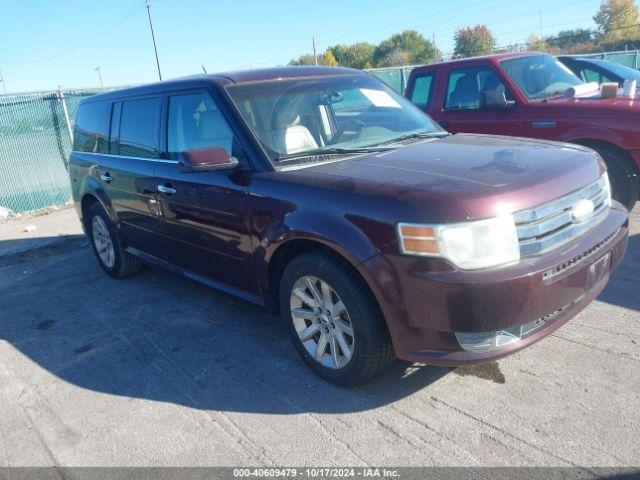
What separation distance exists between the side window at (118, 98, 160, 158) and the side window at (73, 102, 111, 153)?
43 centimetres

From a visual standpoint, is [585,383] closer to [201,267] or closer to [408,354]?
[408,354]

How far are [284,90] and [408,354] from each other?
2144mm

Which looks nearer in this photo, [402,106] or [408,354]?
[408,354]

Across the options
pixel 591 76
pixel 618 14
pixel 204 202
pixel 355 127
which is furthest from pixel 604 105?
pixel 618 14

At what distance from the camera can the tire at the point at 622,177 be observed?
18.2 ft

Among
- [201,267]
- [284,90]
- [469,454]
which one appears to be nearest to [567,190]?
[469,454]

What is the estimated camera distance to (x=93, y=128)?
5758 millimetres

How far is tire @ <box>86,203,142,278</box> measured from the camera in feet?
18.4

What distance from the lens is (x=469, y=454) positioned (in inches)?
103

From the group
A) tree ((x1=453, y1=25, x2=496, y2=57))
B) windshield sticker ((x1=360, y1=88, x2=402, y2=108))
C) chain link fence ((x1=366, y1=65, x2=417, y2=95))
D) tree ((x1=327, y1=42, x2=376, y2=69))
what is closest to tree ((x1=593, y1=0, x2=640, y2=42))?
tree ((x1=453, y1=25, x2=496, y2=57))

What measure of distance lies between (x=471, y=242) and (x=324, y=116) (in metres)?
1.79

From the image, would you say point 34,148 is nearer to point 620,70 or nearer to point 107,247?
point 107,247

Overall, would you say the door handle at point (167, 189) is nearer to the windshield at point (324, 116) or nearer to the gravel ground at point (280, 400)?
the windshield at point (324, 116)

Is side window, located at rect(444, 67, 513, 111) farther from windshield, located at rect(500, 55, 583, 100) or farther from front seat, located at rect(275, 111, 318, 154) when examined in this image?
front seat, located at rect(275, 111, 318, 154)
